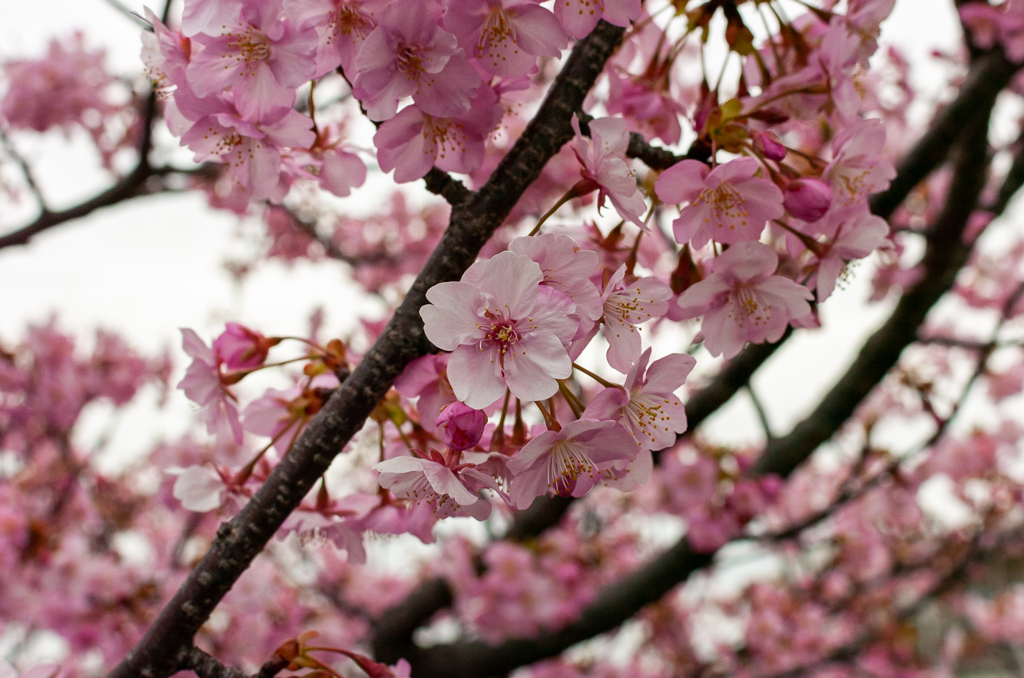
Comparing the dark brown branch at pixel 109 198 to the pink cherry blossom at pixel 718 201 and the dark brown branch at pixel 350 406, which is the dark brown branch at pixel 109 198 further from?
the pink cherry blossom at pixel 718 201

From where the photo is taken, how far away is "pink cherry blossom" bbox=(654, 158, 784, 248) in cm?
84

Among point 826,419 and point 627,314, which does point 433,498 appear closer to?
point 627,314

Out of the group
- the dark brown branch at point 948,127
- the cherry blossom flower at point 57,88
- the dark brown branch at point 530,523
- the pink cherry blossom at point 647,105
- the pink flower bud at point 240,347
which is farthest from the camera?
the cherry blossom flower at point 57,88

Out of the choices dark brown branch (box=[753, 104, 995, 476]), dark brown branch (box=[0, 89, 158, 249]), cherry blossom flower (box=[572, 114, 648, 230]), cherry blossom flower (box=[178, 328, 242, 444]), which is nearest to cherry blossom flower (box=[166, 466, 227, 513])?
cherry blossom flower (box=[178, 328, 242, 444])

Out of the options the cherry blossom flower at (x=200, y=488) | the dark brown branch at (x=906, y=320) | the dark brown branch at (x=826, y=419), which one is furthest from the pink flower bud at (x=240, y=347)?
the dark brown branch at (x=906, y=320)

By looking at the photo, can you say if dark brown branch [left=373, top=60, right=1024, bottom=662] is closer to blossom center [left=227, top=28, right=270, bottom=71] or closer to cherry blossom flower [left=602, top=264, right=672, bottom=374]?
→ cherry blossom flower [left=602, top=264, right=672, bottom=374]

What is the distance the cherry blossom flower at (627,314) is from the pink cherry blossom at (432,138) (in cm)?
28

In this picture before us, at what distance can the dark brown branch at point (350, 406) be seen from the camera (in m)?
0.85

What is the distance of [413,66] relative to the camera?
2.50ft

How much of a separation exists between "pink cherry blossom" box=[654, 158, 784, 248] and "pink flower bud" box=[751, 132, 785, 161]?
1.6 inches

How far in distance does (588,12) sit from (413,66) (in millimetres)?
226

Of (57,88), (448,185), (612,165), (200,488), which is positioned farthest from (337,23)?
(57,88)

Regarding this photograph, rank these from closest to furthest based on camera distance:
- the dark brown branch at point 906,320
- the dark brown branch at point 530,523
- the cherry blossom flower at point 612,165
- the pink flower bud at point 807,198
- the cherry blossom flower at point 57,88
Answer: the cherry blossom flower at point 612,165
the pink flower bud at point 807,198
the dark brown branch at point 530,523
the dark brown branch at point 906,320
the cherry blossom flower at point 57,88

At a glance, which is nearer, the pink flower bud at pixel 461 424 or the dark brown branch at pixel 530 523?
the pink flower bud at pixel 461 424
